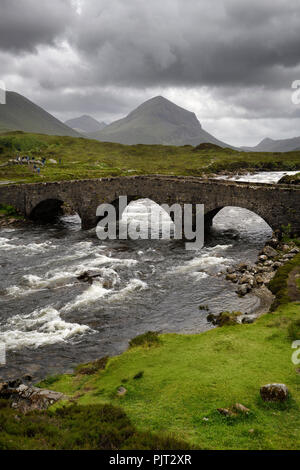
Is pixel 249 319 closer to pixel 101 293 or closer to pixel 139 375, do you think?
pixel 139 375

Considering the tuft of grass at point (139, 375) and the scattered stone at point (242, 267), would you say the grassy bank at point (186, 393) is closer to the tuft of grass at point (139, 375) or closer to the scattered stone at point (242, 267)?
the tuft of grass at point (139, 375)

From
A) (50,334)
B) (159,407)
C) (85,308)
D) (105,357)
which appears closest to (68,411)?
(159,407)

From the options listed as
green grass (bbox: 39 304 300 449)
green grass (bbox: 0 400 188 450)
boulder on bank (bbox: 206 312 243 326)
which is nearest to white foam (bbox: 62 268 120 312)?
green grass (bbox: 39 304 300 449)

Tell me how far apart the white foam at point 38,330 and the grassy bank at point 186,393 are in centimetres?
471

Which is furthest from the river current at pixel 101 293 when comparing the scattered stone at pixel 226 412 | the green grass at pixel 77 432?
the scattered stone at pixel 226 412

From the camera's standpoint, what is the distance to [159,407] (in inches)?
575

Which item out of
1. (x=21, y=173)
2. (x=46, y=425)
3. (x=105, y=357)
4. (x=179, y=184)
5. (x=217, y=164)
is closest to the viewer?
(x=46, y=425)

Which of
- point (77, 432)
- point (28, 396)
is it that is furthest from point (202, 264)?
point (77, 432)

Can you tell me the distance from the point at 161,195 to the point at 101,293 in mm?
25838

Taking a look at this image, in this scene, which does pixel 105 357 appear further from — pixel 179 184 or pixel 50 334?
pixel 179 184

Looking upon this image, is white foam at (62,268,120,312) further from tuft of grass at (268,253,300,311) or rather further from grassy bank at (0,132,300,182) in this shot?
grassy bank at (0,132,300,182)

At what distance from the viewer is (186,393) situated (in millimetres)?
15328
